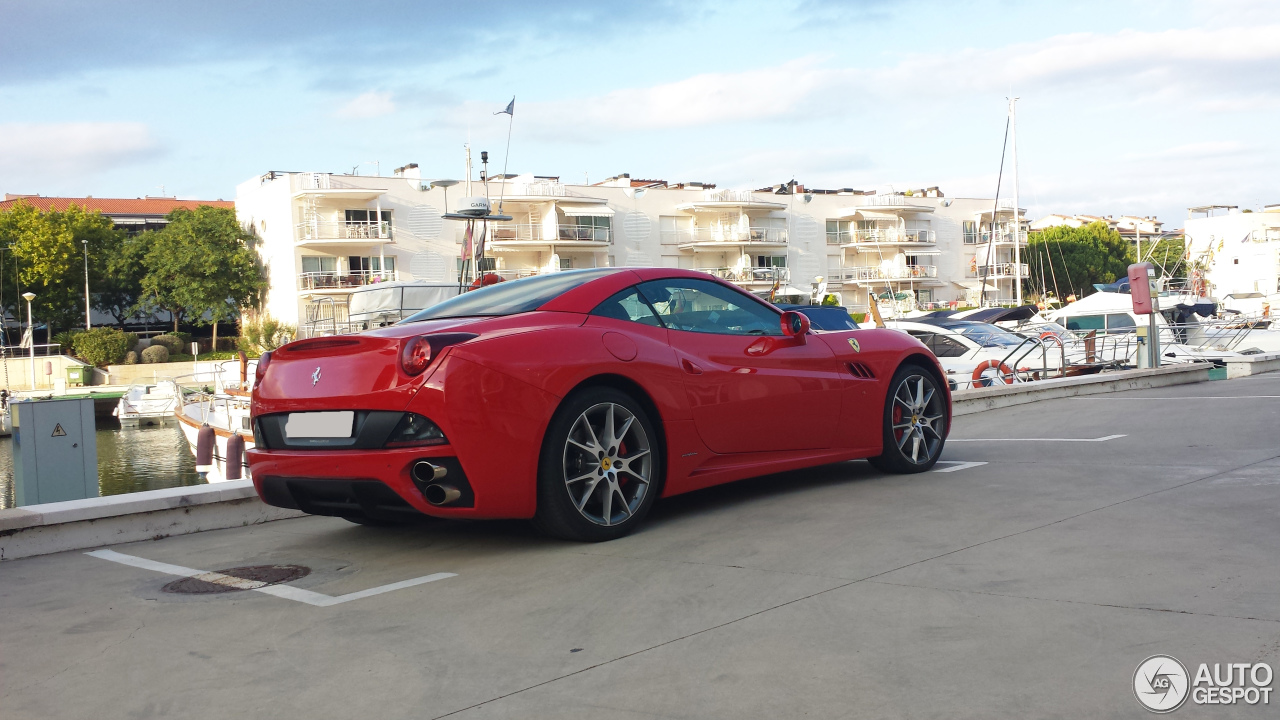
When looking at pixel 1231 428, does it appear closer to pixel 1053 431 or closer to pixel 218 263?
pixel 1053 431

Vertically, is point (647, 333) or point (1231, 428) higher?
point (647, 333)

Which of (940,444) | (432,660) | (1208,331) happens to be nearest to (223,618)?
(432,660)

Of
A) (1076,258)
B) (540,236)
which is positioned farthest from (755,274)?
(1076,258)

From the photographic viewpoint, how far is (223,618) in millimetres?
3969

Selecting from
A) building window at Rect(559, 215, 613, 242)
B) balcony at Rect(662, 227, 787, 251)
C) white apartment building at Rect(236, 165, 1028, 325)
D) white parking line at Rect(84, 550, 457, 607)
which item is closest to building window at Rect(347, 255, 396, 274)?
white apartment building at Rect(236, 165, 1028, 325)

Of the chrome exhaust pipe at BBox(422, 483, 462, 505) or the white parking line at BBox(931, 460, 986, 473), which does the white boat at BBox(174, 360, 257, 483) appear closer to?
the white parking line at BBox(931, 460, 986, 473)

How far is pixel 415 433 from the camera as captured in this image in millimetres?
4570

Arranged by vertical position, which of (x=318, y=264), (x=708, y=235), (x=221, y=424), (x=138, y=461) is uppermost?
(x=708, y=235)

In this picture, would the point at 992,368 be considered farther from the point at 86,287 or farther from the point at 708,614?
the point at 86,287

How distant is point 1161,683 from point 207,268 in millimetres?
67387

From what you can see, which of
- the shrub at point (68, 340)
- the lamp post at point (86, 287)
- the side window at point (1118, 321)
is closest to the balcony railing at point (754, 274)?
the lamp post at point (86, 287)

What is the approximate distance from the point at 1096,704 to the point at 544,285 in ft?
12.0

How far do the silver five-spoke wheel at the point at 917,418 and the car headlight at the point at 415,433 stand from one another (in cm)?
346

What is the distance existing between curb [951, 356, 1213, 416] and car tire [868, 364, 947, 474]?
307 centimetres
